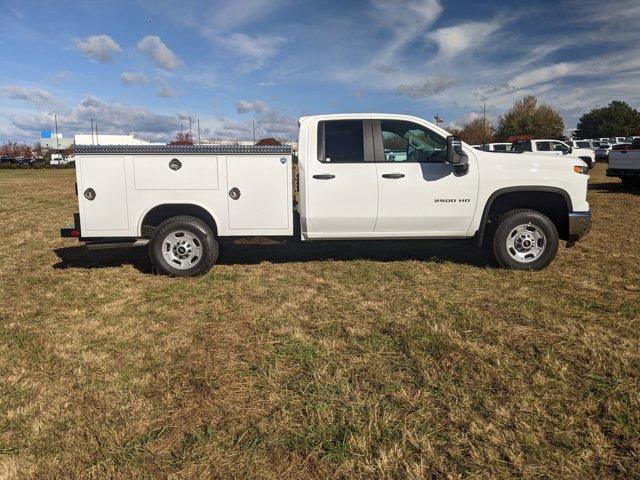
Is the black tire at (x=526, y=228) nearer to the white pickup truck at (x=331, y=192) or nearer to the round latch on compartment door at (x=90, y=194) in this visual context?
the white pickup truck at (x=331, y=192)

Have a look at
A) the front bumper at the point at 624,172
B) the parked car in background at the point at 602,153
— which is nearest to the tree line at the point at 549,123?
the parked car in background at the point at 602,153

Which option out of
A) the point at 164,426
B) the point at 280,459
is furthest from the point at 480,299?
the point at 164,426

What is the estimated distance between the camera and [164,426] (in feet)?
8.74

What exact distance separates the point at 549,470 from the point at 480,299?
259cm

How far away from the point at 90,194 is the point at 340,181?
9.75 feet

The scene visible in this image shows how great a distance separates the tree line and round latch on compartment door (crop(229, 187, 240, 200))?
213 feet

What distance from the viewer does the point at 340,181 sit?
5531 millimetres

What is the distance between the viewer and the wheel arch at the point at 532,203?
5.63 metres

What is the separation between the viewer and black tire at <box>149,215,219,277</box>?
18.1ft

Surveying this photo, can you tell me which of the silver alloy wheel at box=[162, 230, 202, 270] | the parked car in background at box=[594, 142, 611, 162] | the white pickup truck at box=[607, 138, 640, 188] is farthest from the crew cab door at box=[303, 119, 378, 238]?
the parked car in background at box=[594, 142, 611, 162]

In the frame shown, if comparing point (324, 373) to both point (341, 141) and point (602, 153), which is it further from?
point (602, 153)

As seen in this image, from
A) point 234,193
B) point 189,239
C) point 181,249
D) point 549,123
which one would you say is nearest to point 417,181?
point 234,193

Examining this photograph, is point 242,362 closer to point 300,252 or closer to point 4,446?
point 4,446

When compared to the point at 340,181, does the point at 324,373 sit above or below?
below
